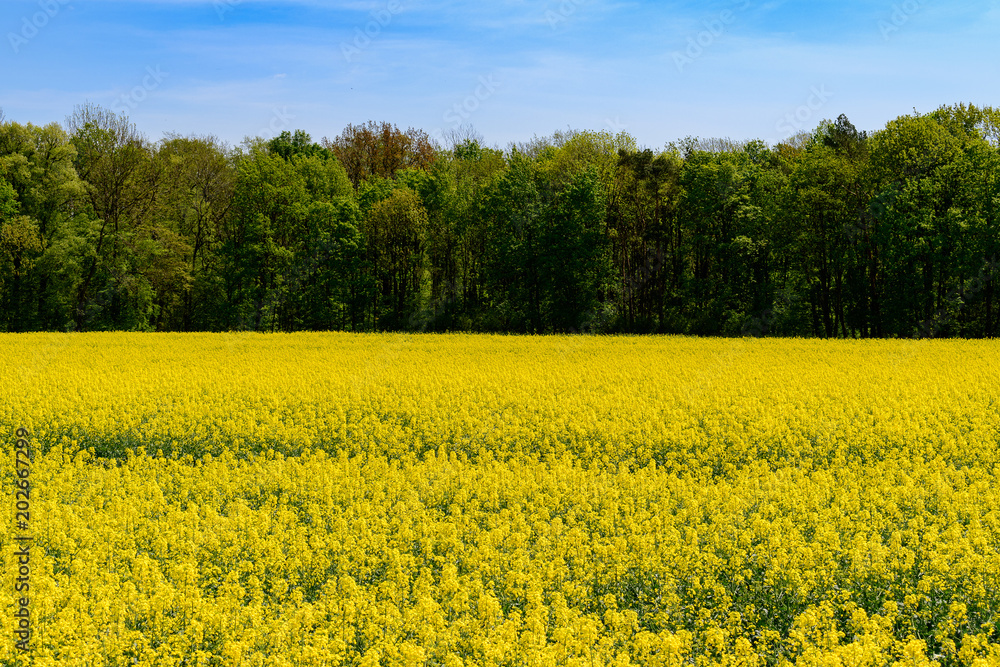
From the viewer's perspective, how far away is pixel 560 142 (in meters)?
72.2

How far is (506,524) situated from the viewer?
973 centimetres

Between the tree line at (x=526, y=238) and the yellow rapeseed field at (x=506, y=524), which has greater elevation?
the tree line at (x=526, y=238)

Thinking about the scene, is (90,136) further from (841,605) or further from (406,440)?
(841,605)

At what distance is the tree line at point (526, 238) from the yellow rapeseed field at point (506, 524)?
1081 inches

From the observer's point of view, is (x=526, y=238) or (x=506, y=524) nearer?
(x=506, y=524)

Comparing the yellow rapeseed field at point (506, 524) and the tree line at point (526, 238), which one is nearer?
the yellow rapeseed field at point (506, 524)

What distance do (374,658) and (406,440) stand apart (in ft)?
31.1

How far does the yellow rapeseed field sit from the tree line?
27468 millimetres

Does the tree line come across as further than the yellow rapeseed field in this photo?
Yes

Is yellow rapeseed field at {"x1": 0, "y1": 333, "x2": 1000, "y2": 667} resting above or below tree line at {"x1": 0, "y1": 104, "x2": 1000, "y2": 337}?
below

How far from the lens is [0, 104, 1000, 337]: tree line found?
4488cm

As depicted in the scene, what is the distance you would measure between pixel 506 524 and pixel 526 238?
44617mm

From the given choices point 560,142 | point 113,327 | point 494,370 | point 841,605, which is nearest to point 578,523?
point 841,605

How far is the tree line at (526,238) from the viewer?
44.9 meters
